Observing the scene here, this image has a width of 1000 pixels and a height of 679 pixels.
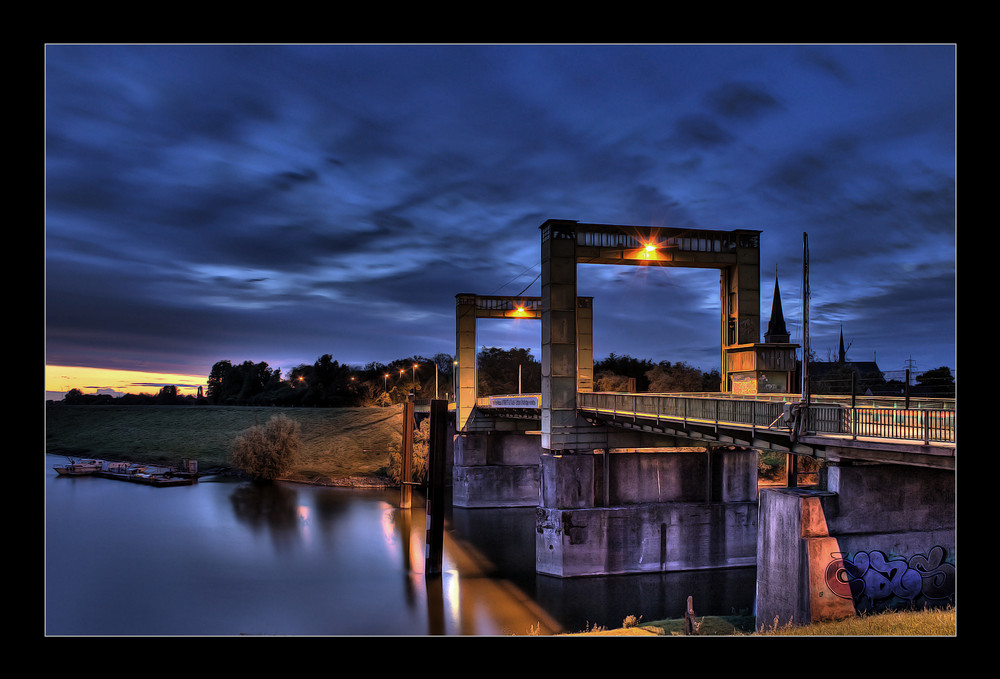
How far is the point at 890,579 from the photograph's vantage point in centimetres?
1838

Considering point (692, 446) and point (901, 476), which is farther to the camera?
point (692, 446)

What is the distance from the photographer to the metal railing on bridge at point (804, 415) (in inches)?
577

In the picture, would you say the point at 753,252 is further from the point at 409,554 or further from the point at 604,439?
the point at 409,554

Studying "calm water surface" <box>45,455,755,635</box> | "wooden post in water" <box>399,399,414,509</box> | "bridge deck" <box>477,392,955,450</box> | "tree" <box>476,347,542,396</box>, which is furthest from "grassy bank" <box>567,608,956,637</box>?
"tree" <box>476,347,542,396</box>

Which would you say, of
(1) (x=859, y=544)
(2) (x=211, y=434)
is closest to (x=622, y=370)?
(2) (x=211, y=434)

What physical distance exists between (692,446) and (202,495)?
46476 mm

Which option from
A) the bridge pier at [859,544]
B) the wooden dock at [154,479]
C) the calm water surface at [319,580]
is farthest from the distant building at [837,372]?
the wooden dock at [154,479]

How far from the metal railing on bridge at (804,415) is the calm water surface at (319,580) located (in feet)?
27.5

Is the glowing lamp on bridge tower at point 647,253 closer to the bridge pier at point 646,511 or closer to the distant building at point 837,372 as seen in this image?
the bridge pier at point 646,511

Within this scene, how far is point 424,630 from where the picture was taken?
25812 millimetres

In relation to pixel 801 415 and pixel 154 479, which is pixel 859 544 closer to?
pixel 801 415

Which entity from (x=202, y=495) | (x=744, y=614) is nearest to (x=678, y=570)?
(x=744, y=614)

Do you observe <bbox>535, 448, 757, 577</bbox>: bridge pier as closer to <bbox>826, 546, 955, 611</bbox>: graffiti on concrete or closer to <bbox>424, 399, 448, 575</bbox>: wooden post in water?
<bbox>424, 399, 448, 575</bbox>: wooden post in water

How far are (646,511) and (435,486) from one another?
1048cm
